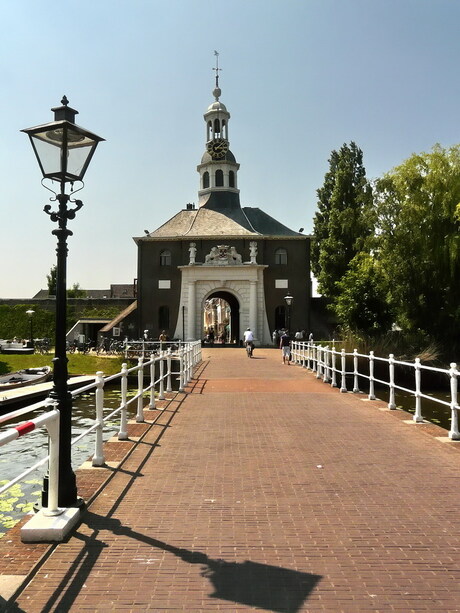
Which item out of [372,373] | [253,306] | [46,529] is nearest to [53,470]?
[46,529]

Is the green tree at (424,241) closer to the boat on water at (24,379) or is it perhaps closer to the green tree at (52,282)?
the boat on water at (24,379)

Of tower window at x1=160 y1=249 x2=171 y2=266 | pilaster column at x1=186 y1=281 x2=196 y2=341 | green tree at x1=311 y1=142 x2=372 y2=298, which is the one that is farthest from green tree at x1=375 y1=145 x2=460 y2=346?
tower window at x1=160 y1=249 x2=171 y2=266

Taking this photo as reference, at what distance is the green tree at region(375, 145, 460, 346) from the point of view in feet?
93.5

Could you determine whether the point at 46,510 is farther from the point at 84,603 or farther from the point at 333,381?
the point at 333,381

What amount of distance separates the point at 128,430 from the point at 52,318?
44.4m

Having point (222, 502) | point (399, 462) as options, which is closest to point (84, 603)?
point (222, 502)

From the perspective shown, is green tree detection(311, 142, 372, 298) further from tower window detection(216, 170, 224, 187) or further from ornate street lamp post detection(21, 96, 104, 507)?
ornate street lamp post detection(21, 96, 104, 507)

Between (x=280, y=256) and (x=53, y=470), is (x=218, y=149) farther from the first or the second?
(x=53, y=470)

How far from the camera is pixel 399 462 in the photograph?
6867 mm

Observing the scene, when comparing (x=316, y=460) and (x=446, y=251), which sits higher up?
(x=446, y=251)

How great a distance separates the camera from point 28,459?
10805mm

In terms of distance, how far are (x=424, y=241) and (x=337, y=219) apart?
50.0 ft

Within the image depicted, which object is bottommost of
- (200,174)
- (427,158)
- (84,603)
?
(84,603)

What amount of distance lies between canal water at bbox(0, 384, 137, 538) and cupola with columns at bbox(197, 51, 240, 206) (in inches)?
1308
